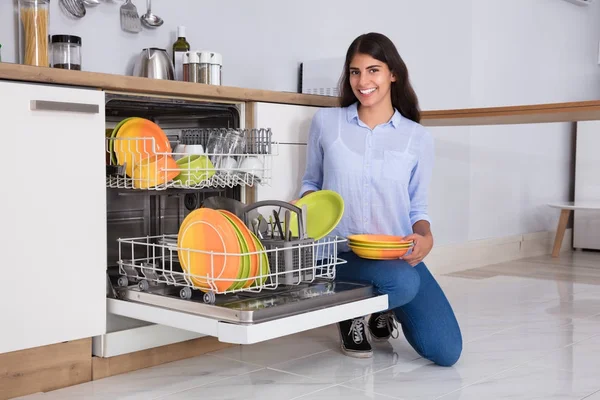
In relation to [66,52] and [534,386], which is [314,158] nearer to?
[66,52]

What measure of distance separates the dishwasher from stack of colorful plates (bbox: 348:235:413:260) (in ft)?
0.27

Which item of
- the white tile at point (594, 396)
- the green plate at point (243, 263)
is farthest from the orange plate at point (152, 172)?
the white tile at point (594, 396)

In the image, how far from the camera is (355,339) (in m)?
2.34

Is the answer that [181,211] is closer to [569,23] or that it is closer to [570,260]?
[570,260]

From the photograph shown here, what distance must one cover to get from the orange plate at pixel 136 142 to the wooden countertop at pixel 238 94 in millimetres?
102

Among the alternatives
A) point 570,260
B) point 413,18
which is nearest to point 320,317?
point 413,18

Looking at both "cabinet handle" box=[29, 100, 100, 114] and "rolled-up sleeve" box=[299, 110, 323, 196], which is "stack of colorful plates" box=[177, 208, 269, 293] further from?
"rolled-up sleeve" box=[299, 110, 323, 196]

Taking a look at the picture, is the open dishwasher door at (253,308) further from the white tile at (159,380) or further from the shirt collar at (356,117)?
the shirt collar at (356,117)

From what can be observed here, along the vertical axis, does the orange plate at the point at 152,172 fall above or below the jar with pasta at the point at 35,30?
below

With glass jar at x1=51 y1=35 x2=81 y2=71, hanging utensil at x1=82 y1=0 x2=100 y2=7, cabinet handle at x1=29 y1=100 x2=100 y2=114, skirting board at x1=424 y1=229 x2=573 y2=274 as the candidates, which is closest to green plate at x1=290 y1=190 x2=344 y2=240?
cabinet handle at x1=29 y1=100 x2=100 y2=114

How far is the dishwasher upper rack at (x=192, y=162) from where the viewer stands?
2.00m

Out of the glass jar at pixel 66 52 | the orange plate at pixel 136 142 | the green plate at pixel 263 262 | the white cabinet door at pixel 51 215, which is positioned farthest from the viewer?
the glass jar at pixel 66 52

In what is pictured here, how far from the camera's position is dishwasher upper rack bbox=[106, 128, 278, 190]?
2.00 m

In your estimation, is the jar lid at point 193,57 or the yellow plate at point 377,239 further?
the jar lid at point 193,57
